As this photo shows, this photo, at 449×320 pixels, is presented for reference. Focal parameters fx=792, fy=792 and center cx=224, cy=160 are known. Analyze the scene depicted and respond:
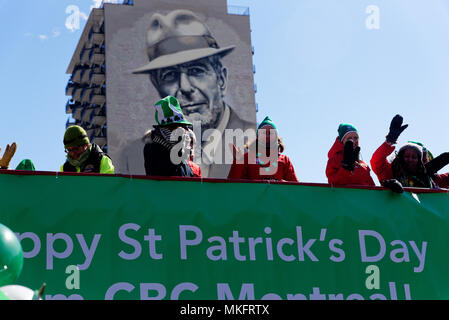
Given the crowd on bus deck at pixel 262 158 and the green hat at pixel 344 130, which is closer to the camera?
the crowd on bus deck at pixel 262 158

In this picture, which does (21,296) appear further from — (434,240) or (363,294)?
(434,240)

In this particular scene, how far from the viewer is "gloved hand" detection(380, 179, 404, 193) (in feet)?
21.0

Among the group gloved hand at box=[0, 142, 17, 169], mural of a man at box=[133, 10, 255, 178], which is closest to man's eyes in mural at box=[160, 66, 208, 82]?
mural of a man at box=[133, 10, 255, 178]

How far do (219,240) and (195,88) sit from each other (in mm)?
47425

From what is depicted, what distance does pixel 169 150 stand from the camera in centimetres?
616

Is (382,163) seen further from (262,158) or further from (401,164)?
(262,158)

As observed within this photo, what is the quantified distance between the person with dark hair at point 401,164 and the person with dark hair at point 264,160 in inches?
31.4

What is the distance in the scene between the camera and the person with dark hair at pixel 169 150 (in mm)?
6125

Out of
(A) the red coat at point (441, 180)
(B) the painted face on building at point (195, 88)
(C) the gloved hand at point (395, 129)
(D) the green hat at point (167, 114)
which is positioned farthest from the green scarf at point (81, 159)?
(B) the painted face on building at point (195, 88)

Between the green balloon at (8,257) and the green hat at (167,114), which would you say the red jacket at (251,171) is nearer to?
the green hat at (167,114)

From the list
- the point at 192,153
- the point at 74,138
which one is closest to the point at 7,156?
the point at 74,138

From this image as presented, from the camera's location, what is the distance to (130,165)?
165 feet

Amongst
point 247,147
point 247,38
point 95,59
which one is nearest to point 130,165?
point 95,59

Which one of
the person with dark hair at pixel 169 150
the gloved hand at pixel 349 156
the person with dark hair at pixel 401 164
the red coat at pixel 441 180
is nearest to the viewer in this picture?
the person with dark hair at pixel 169 150
